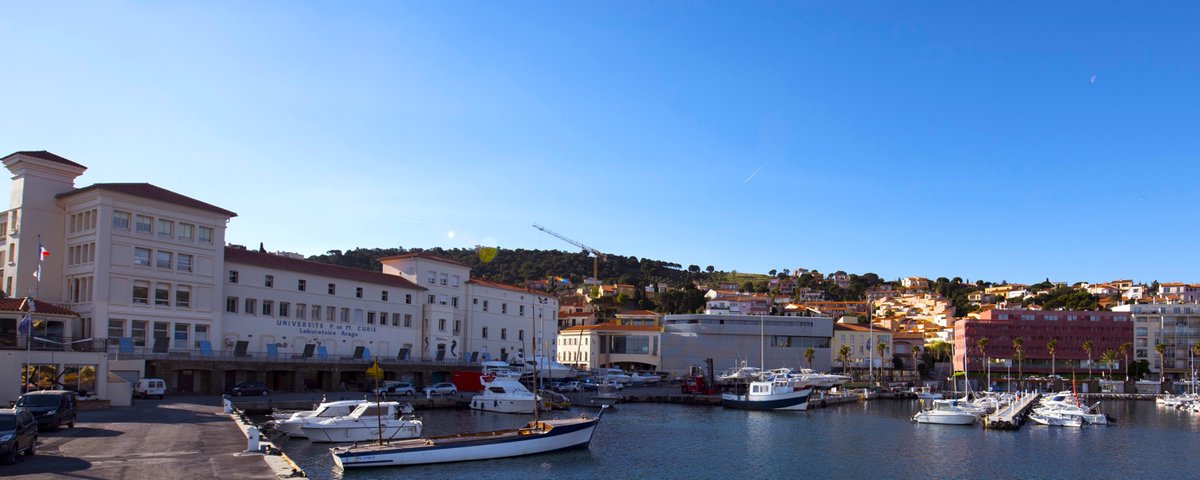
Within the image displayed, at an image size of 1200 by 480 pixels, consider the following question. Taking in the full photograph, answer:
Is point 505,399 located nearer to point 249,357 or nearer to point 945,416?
point 249,357

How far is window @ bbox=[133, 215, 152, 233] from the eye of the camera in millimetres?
61553

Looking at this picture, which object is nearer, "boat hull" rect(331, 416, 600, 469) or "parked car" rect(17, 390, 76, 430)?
"parked car" rect(17, 390, 76, 430)

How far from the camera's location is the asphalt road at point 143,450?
23.5m

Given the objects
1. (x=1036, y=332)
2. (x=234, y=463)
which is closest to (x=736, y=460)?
(x=234, y=463)

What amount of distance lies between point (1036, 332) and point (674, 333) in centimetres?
5533

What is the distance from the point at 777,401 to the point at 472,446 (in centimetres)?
4375

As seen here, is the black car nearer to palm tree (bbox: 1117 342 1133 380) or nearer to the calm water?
the calm water

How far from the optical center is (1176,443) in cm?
5522

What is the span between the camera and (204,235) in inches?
2591

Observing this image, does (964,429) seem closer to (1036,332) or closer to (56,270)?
(56,270)

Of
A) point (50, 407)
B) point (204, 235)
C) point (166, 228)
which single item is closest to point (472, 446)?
point (50, 407)

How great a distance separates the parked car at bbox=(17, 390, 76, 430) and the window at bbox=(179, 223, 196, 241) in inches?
1270

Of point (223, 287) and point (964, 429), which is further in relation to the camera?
point (223, 287)

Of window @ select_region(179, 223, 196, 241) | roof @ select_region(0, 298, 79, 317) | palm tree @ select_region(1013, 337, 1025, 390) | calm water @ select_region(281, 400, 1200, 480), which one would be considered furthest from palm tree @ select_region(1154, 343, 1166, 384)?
roof @ select_region(0, 298, 79, 317)
